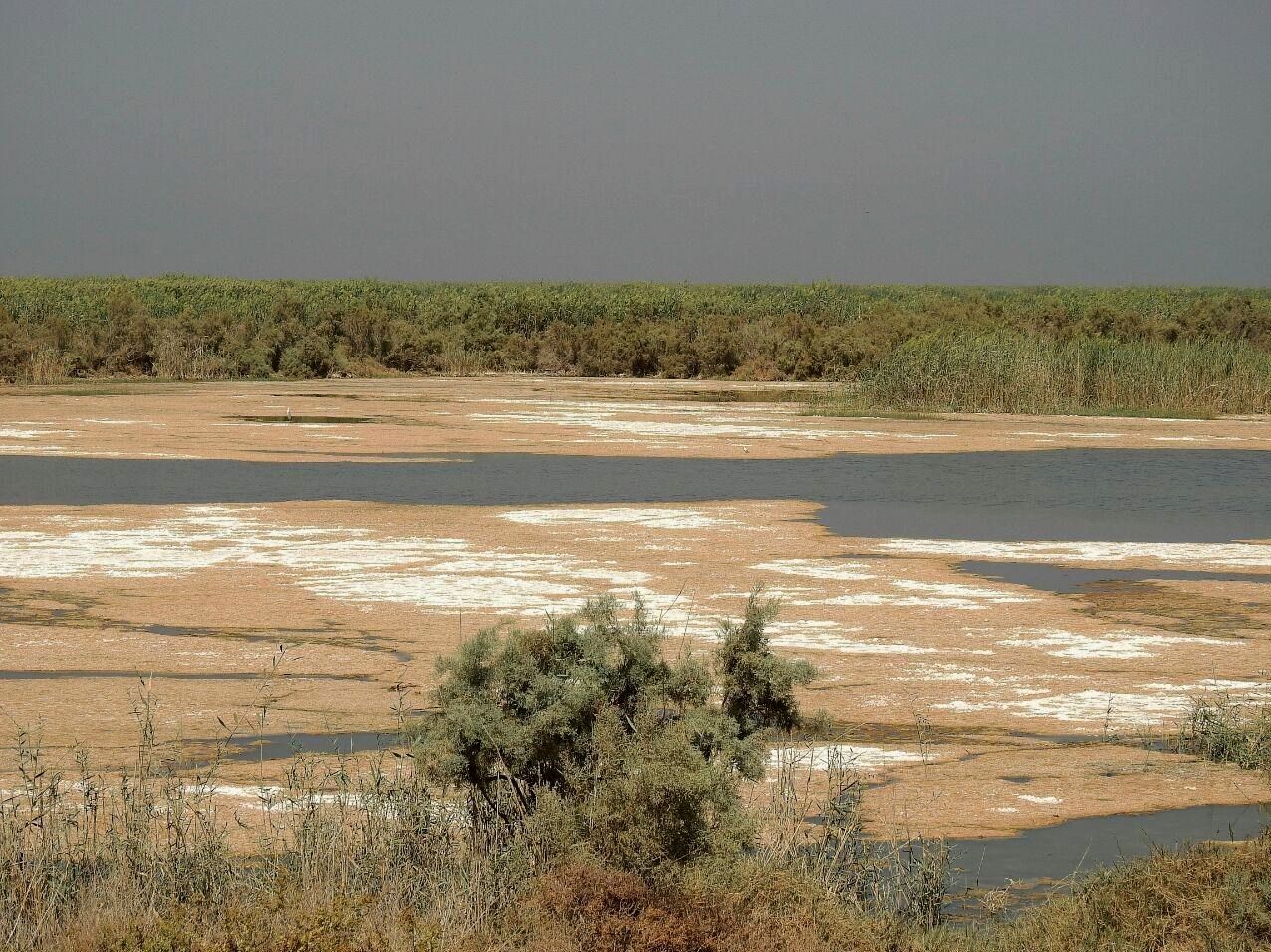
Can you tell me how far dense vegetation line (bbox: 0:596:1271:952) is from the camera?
18.1ft

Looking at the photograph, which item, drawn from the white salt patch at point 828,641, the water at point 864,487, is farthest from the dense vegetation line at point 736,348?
the white salt patch at point 828,641

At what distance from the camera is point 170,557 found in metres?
14.8

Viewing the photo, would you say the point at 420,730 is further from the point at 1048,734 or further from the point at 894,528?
the point at 894,528

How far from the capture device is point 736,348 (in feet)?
189

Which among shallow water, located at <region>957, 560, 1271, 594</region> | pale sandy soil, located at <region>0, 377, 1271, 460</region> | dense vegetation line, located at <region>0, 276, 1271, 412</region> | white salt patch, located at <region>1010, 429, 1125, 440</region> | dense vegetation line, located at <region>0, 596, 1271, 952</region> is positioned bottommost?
shallow water, located at <region>957, 560, 1271, 594</region>

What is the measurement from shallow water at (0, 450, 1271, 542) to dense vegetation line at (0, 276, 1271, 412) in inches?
467

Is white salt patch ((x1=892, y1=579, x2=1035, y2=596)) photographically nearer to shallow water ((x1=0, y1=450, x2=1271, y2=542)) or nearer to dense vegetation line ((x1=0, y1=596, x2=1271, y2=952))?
shallow water ((x1=0, y1=450, x2=1271, y2=542))

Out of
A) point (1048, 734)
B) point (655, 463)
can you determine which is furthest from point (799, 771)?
point (655, 463)

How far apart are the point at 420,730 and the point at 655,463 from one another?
1808cm

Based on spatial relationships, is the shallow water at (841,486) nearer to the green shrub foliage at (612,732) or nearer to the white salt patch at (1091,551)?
the white salt patch at (1091,551)

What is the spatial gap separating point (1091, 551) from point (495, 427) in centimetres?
1742

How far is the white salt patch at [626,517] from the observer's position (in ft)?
57.3

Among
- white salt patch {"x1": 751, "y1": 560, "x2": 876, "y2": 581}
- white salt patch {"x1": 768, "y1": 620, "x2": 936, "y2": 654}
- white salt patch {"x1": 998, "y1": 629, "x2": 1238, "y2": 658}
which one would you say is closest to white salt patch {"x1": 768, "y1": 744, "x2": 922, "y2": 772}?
white salt patch {"x1": 768, "y1": 620, "x2": 936, "y2": 654}

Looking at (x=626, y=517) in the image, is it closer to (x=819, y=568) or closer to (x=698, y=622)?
(x=819, y=568)
